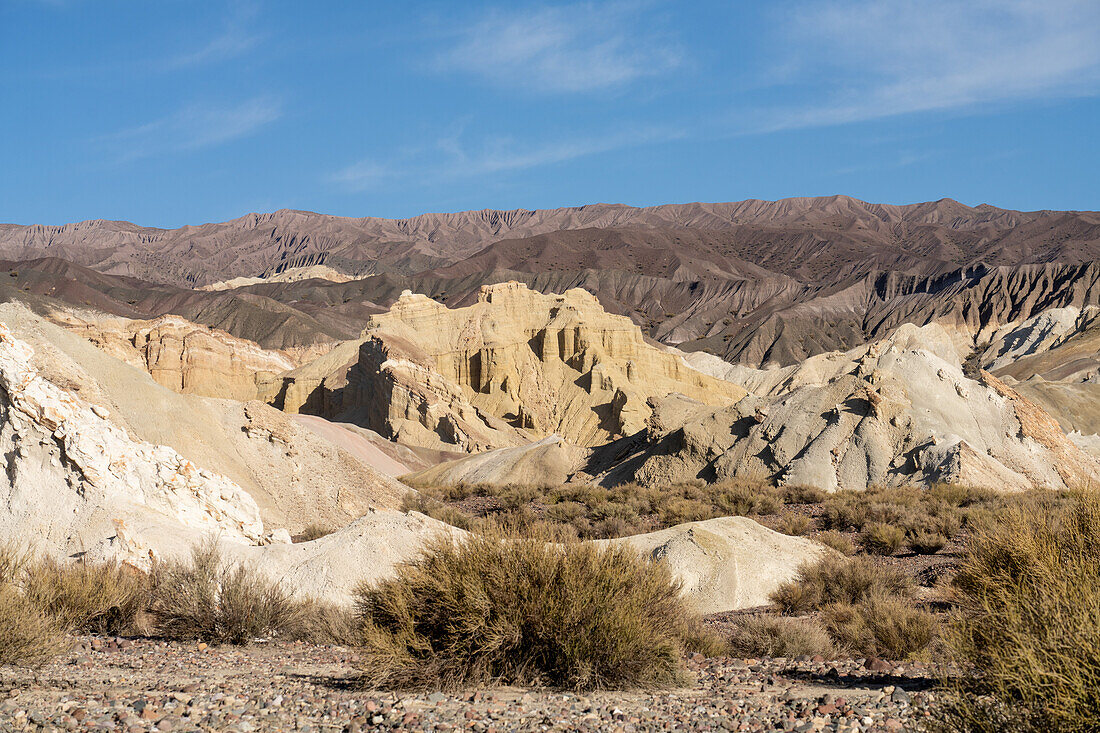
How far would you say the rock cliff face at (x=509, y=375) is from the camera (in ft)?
159

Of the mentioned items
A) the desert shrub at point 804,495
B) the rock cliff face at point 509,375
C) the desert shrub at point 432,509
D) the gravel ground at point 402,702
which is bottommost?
the gravel ground at point 402,702

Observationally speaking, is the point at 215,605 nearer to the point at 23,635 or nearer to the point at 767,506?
the point at 23,635

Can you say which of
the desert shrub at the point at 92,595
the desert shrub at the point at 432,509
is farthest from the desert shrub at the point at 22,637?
the desert shrub at the point at 432,509

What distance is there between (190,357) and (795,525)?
163ft

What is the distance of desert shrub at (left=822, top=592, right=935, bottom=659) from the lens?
954 centimetres

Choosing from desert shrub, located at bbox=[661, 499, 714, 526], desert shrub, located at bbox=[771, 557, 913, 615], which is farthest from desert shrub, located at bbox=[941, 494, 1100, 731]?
desert shrub, located at bbox=[661, 499, 714, 526]

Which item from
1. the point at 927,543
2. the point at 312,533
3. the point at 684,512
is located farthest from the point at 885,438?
the point at 312,533

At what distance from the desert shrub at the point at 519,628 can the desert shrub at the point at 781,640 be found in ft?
8.57

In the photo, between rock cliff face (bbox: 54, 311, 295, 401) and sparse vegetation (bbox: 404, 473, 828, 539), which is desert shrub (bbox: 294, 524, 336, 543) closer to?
sparse vegetation (bbox: 404, 473, 828, 539)

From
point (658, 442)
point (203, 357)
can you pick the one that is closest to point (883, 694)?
point (658, 442)

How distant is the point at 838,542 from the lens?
17.5m

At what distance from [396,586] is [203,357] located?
5690 centimetres

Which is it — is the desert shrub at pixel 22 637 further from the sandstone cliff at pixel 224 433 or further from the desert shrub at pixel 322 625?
the sandstone cliff at pixel 224 433

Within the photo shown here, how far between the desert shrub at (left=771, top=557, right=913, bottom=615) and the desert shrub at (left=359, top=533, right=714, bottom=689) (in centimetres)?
607
